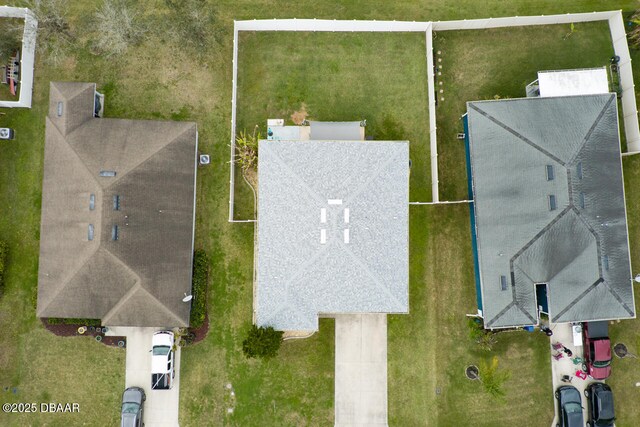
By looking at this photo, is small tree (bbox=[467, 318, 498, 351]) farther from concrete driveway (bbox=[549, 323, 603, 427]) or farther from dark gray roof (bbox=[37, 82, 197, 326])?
dark gray roof (bbox=[37, 82, 197, 326])

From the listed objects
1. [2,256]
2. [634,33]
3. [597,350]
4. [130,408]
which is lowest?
[130,408]

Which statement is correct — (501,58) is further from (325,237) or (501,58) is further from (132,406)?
(132,406)

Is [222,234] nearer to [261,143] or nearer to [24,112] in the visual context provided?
[261,143]

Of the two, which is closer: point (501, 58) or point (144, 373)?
point (144, 373)

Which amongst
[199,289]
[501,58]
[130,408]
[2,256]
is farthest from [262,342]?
[501,58]

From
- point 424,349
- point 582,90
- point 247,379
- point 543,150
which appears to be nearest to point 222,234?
point 247,379

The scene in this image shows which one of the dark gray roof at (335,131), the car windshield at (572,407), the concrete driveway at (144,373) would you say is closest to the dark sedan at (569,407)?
the car windshield at (572,407)

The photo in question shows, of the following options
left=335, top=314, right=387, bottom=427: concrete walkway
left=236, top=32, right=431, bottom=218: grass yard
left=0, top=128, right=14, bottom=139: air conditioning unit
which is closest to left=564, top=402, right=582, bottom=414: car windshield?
left=335, top=314, right=387, bottom=427: concrete walkway

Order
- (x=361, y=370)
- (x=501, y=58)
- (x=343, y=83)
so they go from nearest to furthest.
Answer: (x=361, y=370)
(x=343, y=83)
(x=501, y=58)
